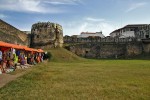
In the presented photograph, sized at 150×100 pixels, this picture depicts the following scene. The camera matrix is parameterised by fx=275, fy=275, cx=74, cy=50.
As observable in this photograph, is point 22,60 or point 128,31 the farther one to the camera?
point 128,31

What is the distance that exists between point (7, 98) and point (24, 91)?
3.90 feet

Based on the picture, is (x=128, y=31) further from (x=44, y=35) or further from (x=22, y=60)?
(x=22, y=60)

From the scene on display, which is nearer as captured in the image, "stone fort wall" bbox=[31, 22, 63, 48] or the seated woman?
the seated woman

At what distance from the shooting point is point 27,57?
891 inches

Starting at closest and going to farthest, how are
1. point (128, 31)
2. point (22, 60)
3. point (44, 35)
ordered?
point (22, 60)
point (44, 35)
point (128, 31)

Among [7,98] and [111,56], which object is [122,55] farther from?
[7,98]

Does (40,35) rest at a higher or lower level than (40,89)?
higher

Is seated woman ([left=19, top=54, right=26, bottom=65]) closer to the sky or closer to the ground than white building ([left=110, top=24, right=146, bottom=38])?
closer to the ground

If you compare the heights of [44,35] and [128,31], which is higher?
[128,31]

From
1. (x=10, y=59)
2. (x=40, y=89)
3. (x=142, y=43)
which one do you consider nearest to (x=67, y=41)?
(x=142, y=43)

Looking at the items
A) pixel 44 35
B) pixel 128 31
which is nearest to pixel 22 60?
pixel 44 35

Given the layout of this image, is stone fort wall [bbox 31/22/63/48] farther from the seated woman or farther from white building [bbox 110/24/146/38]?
white building [bbox 110/24/146/38]

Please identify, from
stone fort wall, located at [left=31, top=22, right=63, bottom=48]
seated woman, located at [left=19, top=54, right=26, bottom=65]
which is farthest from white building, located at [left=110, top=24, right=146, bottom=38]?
seated woman, located at [left=19, top=54, right=26, bottom=65]

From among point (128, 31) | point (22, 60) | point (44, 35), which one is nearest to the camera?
point (22, 60)
